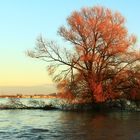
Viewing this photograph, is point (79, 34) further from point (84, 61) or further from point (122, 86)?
point (122, 86)

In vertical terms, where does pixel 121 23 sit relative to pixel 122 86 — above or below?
above

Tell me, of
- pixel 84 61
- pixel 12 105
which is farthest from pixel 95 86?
pixel 12 105

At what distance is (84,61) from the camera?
48.1 meters

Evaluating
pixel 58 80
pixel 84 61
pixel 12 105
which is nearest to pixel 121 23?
pixel 84 61

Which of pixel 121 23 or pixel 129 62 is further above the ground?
pixel 121 23

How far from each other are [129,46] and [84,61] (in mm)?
5357

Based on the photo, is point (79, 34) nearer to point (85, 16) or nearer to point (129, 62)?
point (85, 16)

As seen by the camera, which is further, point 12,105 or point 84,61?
point 12,105

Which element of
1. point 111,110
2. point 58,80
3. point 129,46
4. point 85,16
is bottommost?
point 111,110

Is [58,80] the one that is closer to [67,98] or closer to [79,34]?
[67,98]

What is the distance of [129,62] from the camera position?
48.2 metres

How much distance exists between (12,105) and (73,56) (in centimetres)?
→ 1098

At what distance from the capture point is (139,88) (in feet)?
157

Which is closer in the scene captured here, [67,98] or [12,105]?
[67,98]
